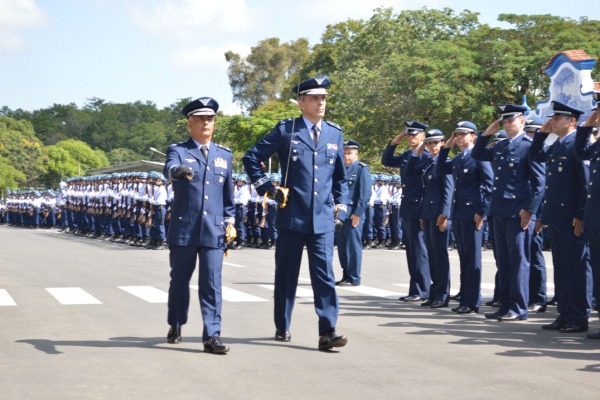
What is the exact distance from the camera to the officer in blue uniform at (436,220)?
12438 millimetres

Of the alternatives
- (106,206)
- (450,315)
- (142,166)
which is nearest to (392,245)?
(106,206)

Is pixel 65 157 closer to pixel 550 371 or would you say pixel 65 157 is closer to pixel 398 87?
pixel 398 87

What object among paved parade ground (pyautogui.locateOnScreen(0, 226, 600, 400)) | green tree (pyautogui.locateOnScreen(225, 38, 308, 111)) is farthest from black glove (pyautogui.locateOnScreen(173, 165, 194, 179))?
green tree (pyautogui.locateOnScreen(225, 38, 308, 111))

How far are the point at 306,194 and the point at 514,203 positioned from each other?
3187 mm

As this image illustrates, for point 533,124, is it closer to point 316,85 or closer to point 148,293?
point 316,85

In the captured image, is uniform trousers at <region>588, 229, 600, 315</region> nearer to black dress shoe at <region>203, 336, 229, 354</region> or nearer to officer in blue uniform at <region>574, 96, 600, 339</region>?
officer in blue uniform at <region>574, 96, 600, 339</region>

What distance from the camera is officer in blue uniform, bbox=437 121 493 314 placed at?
39.0 feet

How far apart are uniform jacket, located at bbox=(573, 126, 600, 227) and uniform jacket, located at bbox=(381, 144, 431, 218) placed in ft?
11.6

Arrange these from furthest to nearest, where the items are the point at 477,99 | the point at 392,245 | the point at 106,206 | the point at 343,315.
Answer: the point at 477,99
the point at 106,206
the point at 392,245
the point at 343,315

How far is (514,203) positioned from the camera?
11062 mm

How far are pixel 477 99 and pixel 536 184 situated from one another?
111 ft

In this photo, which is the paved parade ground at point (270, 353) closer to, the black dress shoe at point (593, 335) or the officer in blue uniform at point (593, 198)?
the black dress shoe at point (593, 335)

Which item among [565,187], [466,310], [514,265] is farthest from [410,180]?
[565,187]

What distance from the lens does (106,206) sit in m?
35.4
